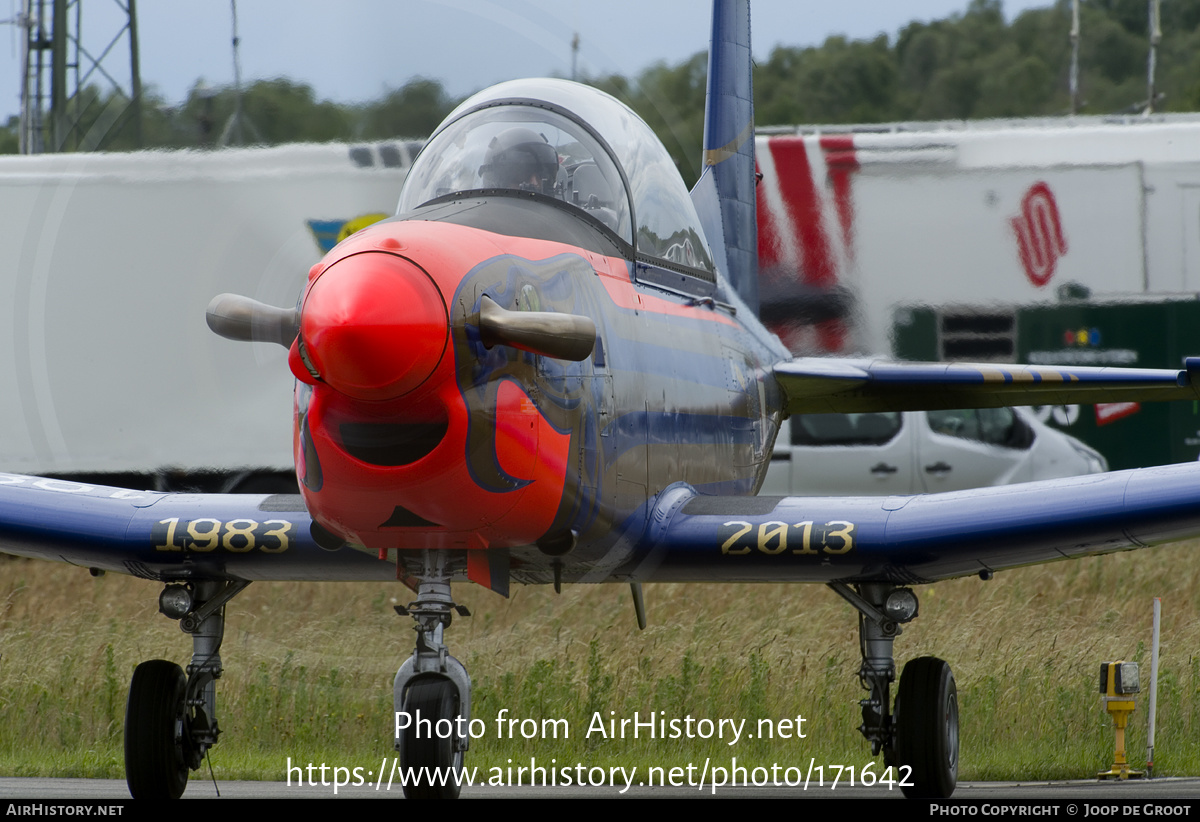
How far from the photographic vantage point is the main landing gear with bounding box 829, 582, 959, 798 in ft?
23.4

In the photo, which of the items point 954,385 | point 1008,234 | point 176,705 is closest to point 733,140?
point 954,385

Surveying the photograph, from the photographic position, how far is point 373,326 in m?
4.74

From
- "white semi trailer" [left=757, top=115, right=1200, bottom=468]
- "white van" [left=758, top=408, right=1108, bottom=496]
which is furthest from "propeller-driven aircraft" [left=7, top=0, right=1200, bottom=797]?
"white van" [left=758, top=408, right=1108, bottom=496]

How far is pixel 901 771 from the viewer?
7242 mm

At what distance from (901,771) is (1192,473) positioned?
2053 millimetres

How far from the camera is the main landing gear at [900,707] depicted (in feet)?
23.4

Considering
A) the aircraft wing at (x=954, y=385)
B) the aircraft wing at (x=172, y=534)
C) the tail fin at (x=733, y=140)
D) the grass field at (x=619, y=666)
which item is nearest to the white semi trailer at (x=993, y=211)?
the grass field at (x=619, y=666)

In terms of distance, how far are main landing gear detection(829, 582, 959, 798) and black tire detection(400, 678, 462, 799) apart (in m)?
2.29

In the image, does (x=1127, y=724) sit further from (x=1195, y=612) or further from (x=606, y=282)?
Result: (x=606, y=282)

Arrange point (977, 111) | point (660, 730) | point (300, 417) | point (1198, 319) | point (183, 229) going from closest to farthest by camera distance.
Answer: point (300, 417), point (660, 730), point (183, 229), point (1198, 319), point (977, 111)

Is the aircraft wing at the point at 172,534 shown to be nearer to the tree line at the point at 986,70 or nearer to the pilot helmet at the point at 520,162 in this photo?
the pilot helmet at the point at 520,162

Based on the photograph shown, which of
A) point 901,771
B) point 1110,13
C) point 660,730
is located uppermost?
point 1110,13

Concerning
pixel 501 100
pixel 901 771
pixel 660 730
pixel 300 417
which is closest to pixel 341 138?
pixel 501 100

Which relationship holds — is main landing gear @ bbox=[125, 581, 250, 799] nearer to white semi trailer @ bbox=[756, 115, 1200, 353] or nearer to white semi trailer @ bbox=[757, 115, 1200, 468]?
white semi trailer @ bbox=[757, 115, 1200, 468]
